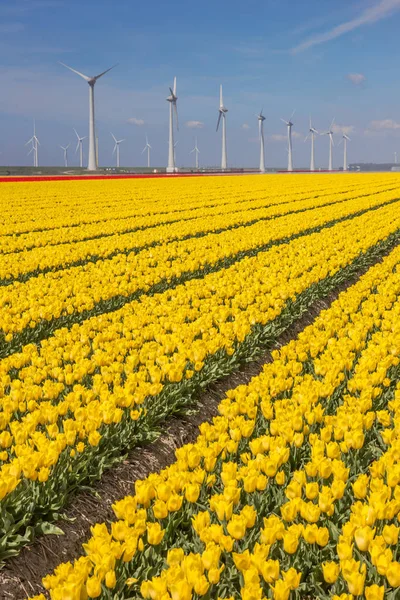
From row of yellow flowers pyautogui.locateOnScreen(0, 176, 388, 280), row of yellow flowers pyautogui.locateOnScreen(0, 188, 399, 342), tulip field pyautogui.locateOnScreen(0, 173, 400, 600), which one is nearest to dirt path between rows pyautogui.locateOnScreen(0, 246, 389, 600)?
tulip field pyautogui.locateOnScreen(0, 173, 400, 600)

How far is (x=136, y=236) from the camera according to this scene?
712 inches

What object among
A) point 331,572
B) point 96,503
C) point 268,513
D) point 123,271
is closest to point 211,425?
point 96,503

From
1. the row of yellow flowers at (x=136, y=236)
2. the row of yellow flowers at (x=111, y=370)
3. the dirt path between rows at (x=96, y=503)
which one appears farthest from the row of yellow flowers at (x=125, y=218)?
the dirt path between rows at (x=96, y=503)

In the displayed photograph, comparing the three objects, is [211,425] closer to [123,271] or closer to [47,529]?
[47,529]

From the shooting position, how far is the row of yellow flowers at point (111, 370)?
183 inches

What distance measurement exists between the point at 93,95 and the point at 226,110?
108 feet

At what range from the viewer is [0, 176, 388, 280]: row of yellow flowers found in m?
13.5

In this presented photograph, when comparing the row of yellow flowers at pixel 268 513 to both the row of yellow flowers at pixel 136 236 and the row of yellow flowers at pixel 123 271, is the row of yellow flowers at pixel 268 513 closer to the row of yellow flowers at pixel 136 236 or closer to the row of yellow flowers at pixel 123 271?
the row of yellow flowers at pixel 123 271

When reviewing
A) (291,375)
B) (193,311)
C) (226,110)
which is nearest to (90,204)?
(193,311)

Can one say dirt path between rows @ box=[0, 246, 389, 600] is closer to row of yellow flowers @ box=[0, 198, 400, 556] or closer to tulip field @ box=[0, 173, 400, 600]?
tulip field @ box=[0, 173, 400, 600]

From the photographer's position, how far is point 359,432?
469 cm

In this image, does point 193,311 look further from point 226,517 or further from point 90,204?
point 90,204

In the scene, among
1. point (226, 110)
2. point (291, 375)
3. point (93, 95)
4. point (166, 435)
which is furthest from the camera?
point (226, 110)

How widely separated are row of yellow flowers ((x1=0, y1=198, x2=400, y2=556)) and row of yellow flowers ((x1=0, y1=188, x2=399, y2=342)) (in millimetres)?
777
